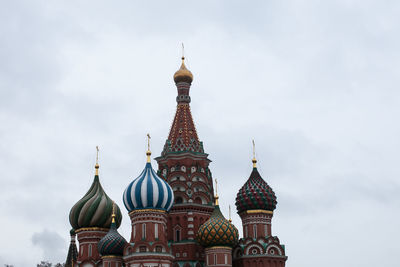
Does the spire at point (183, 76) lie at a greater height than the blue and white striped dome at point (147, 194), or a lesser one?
greater

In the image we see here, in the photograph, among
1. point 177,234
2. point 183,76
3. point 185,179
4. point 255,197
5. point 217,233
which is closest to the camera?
point 217,233

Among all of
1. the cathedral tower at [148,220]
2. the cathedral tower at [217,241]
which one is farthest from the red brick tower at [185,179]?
the cathedral tower at [148,220]

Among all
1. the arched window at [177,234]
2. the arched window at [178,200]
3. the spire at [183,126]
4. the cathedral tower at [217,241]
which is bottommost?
the cathedral tower at [217,241]

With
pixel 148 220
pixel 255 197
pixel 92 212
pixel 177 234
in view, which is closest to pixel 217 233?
pixel 177 234

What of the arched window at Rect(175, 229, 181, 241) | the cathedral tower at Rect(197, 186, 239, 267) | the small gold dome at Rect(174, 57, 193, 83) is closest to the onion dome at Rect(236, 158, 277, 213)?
the cathedral tower at Rect(197, 186, 239, 267)

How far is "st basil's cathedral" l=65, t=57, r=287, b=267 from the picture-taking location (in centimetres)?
3900

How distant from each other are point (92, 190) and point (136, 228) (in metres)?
9.17

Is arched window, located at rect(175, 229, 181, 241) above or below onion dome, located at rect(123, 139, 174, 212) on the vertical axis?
below

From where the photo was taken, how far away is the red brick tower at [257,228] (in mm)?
42250

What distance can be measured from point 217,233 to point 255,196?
5.23m

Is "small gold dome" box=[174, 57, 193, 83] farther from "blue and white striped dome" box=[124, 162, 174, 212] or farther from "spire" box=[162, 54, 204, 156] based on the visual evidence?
"blue and white striped dome" box=[124, 162, 174, 212]

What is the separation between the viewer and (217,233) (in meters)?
40.0

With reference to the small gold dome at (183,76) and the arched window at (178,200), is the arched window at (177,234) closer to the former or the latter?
the arched window at (178,200)

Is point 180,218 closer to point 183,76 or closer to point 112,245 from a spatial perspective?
point 112,245
